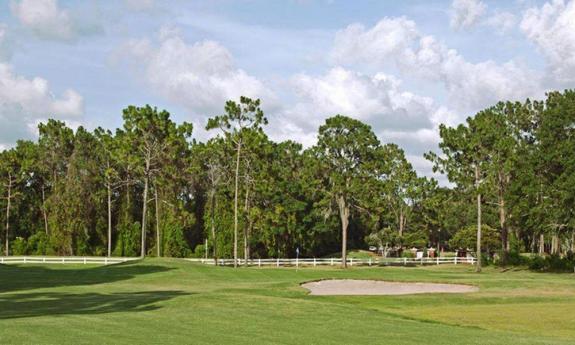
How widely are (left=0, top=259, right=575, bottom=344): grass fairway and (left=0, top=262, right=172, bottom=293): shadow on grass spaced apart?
0.39 feet

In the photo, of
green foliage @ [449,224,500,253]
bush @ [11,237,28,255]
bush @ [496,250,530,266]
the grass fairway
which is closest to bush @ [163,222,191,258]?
bush @ [11,237,28,255]

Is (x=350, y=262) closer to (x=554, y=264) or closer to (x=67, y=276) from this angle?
(x=554, y=264)

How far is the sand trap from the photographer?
41594mm

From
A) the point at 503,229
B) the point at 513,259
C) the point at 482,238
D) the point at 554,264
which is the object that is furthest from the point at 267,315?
the point at 482,238

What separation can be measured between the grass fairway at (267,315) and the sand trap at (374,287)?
4.40 feet

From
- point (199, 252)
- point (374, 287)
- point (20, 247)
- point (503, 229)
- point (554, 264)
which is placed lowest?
point (199, 252)

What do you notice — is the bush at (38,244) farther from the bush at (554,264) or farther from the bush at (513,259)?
the bush at (554,264)

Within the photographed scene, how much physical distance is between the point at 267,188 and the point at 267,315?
53.1m

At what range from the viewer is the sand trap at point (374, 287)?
4159 centimetres

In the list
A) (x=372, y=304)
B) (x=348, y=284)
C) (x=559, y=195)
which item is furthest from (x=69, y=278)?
(x=559, y=195)

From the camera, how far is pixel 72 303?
94.2 feet

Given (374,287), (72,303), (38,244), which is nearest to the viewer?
(72,303)

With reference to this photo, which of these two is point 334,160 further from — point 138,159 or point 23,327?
point 23,327

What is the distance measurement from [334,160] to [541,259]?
902 inches
